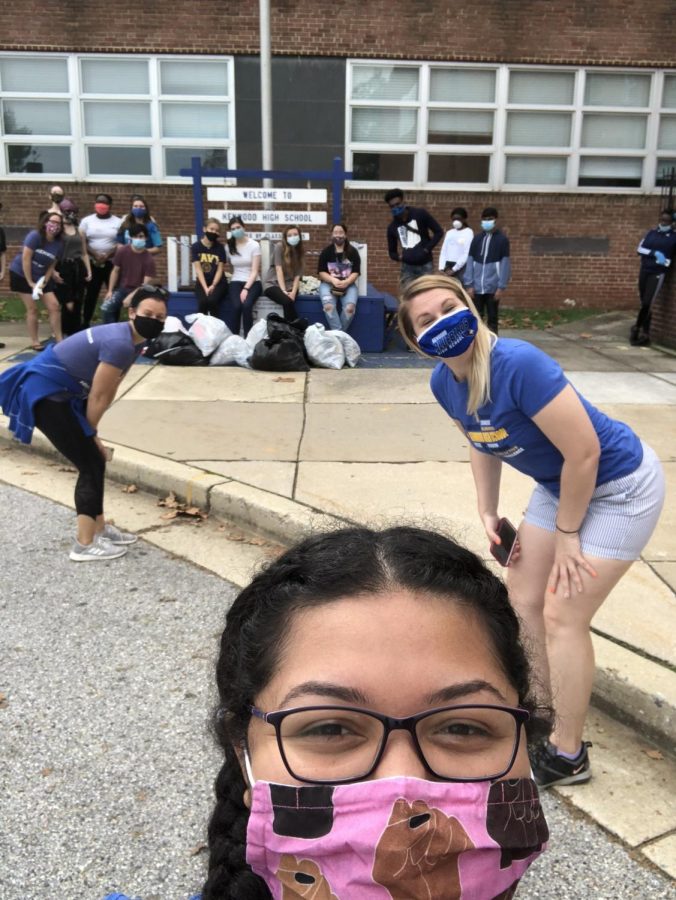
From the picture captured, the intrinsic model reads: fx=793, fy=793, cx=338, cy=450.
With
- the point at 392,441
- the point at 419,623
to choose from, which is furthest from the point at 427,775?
the point at 392,441

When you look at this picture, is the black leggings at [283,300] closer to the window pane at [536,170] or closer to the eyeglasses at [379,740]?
the window pane at [536,170]

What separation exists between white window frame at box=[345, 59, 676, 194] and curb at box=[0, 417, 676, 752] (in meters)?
10.7

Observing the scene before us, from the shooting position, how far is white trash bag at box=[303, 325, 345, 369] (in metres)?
10.2

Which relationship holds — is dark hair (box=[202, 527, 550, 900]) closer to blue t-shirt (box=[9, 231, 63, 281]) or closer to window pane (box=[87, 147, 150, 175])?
blue t-shirt (box=[9, 231, 63, 281])

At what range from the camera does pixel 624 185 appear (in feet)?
52.9

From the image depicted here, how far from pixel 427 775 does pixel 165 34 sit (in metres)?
16.5

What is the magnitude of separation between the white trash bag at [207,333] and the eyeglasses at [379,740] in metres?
9.34

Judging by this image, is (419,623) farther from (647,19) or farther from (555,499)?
(647,19)

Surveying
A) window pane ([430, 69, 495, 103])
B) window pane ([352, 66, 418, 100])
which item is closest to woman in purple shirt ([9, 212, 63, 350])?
window pane ([352, 66, 418, 100])

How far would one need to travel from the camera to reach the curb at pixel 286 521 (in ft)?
10.3

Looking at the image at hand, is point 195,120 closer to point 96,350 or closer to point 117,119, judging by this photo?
point 117,119

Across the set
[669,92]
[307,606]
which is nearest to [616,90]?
[669,92]

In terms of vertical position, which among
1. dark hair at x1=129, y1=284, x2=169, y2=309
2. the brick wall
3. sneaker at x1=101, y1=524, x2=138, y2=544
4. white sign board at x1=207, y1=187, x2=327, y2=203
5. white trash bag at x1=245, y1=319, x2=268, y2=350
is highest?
the brick wall

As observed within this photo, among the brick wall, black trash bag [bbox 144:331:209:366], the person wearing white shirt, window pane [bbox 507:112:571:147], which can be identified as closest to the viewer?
black trash bag [bbox 144:331:209:366]
